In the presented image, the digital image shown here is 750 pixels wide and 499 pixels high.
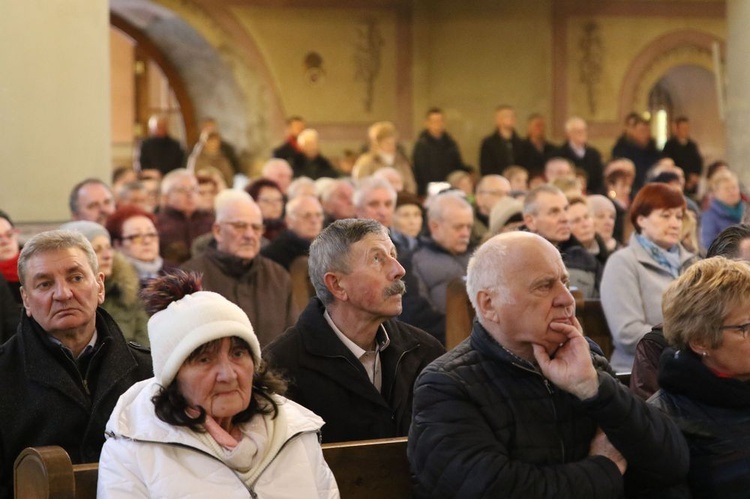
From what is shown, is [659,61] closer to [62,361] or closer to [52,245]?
[52,245]

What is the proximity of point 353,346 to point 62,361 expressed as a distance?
2.97ft

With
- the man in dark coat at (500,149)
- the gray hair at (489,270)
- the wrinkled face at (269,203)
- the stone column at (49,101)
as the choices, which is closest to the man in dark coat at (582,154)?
the man in dark coat at (500,149)

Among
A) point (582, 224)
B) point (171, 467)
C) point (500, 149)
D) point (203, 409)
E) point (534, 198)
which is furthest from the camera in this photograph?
point (500, 149)

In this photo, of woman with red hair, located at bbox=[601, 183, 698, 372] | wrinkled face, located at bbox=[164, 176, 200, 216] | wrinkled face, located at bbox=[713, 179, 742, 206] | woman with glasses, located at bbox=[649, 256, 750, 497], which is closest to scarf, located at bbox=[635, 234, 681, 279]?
woman with red hair, located at bbox=[601, 183, 698, 372]

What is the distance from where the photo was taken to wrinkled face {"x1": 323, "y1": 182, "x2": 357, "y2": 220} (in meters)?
9.20

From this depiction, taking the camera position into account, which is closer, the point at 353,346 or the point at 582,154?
the point at 353,346

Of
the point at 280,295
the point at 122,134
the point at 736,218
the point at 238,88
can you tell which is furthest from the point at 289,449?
the point at 122,134

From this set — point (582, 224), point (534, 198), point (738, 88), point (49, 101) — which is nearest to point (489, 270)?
point (534, 198)

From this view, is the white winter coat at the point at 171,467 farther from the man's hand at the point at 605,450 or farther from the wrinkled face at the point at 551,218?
the wrinkled face at the point at 551,218

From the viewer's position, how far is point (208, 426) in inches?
131

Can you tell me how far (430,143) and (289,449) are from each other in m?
11.9

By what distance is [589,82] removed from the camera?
1764cm

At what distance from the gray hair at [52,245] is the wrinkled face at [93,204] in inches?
133

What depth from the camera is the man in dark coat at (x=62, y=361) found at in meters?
3.97
